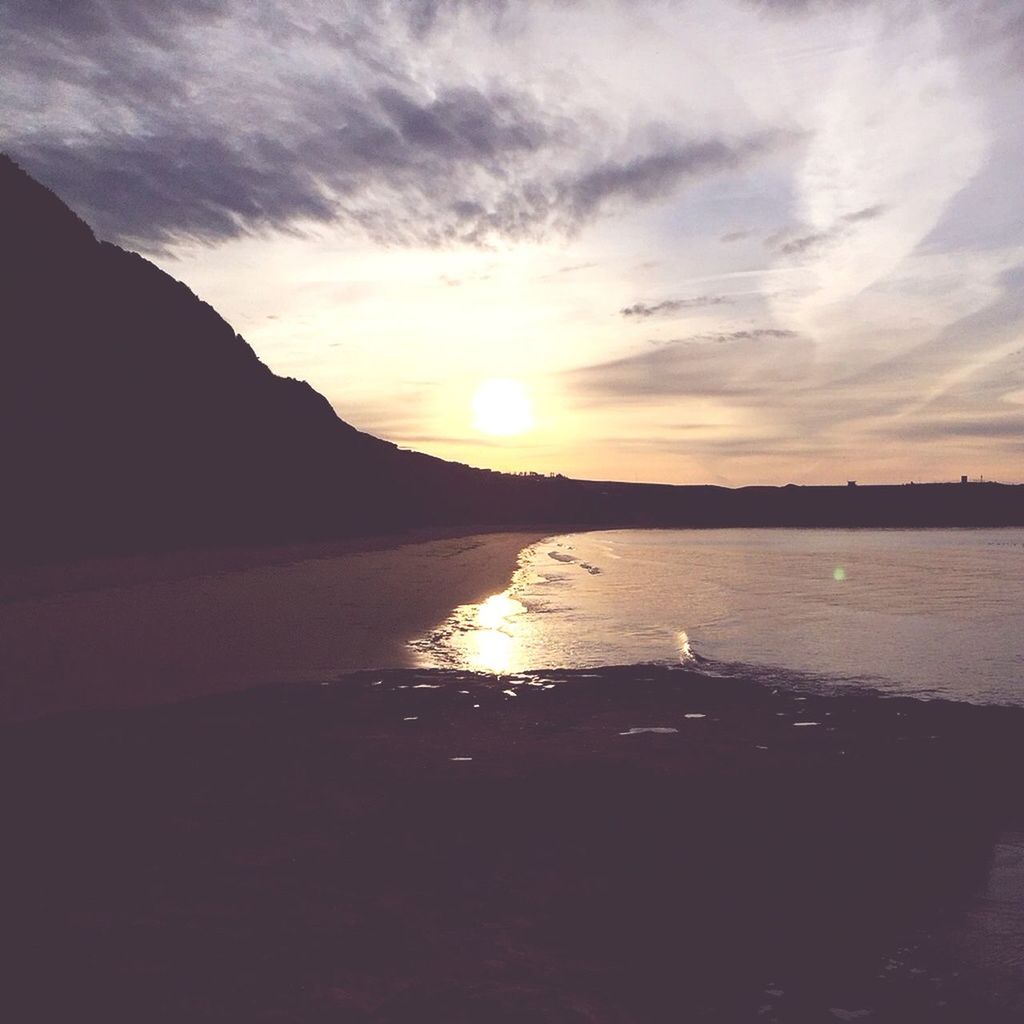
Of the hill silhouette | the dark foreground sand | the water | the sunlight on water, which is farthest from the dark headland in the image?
the hill silhouette

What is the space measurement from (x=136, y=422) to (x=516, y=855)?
39.7 m

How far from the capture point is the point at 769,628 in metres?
16.2

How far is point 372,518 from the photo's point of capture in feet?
214

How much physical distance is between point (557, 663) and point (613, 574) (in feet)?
62.3

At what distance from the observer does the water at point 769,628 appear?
11711 millimetres

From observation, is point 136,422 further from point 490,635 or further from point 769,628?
point 769,628

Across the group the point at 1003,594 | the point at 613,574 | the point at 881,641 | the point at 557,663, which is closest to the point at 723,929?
the point at 557,663

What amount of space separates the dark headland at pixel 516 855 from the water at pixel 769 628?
55.8 inches

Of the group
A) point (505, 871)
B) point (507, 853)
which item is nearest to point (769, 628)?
point (507, 853)

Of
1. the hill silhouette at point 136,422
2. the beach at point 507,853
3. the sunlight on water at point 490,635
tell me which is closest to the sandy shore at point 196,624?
the beach at point 507,853

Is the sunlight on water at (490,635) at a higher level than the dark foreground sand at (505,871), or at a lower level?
lower

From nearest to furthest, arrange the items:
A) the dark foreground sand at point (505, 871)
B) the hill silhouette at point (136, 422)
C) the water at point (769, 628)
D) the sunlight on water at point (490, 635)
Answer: the dark foreground sand at point (505, 871)
the water at point (769, 628)
the sunlight on water at point (490, 635)
the hill silhouette at point (136, 422)

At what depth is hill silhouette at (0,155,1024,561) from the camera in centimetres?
3303

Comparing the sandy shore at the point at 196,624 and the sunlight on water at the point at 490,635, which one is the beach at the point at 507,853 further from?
the sunlight on water at the point at 490,635
